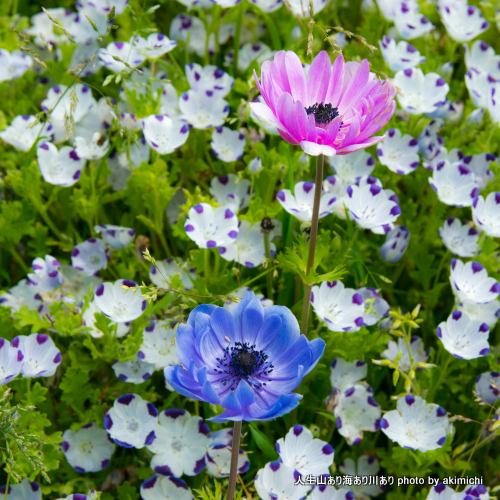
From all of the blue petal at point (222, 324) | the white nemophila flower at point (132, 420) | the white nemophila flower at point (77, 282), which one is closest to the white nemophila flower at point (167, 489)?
the white nemophila flower at point (132, 420)

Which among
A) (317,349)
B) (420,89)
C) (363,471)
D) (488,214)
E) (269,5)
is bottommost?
(363,471)

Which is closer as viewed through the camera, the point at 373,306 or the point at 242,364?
the point at 242,364

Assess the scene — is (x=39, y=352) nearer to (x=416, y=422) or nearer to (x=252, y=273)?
(x=252, y=273)

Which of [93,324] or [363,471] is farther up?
[93,324]

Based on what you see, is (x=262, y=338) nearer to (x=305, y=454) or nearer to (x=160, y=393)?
(x=305, y=454)

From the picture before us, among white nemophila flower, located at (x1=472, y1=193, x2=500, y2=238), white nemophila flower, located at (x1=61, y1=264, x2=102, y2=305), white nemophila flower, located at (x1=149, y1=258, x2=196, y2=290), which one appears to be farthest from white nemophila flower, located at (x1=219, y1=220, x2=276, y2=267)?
white nemophila flower, located at (x1=472, y1=193, x2=500, y2=238)

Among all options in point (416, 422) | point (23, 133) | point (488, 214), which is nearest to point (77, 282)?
point (23, 133)

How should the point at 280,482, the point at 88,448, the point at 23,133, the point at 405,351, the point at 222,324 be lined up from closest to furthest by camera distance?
1. the point at 222,324
2. the point at 280,482
3. the point at 88,448
4. the point at 405,351
5. the point at 23,133

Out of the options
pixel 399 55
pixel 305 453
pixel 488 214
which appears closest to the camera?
pixel 305 453
